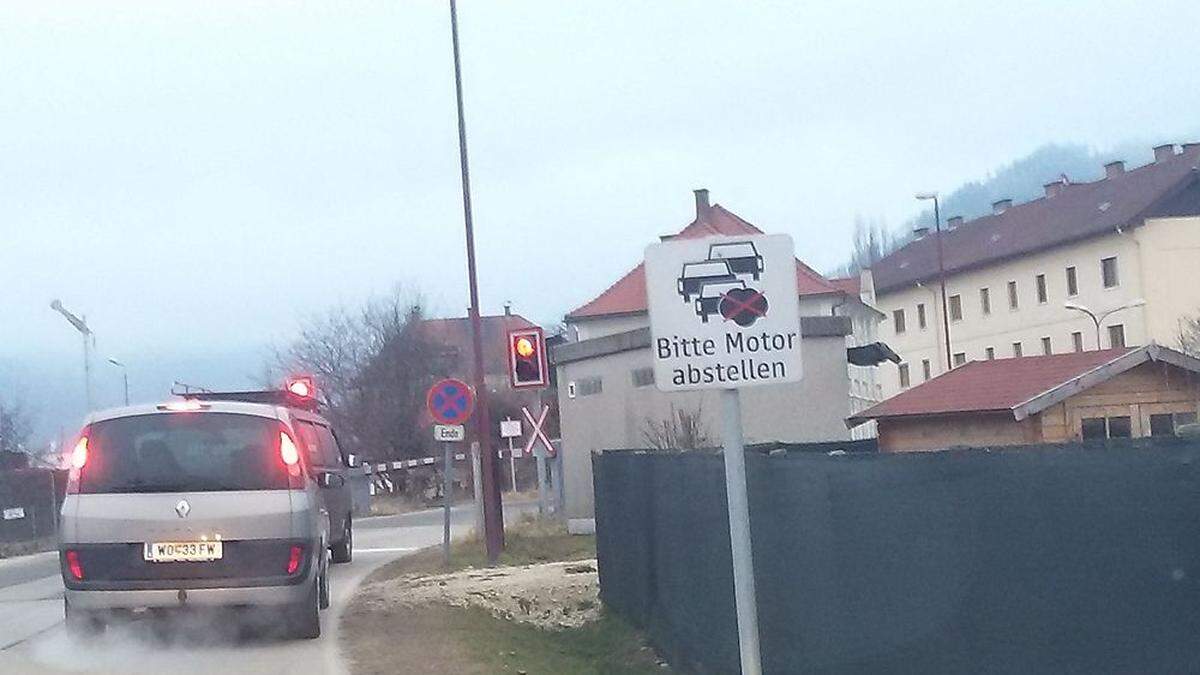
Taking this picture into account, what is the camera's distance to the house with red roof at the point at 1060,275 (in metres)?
71.6

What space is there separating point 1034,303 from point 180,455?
73.2 m

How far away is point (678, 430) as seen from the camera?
3064 centimetres

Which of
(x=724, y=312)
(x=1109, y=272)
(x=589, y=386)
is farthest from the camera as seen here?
(x=1109, y=272)

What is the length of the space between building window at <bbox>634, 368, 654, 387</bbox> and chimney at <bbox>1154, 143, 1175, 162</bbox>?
186 feet

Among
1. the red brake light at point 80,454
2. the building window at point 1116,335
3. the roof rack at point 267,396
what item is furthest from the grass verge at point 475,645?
the building window at point 1116,335

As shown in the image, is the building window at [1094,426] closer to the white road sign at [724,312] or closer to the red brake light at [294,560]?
the red brake light at [294,560]

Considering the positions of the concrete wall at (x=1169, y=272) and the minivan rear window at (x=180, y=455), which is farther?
the concrete wall at (x=1169, y=272)

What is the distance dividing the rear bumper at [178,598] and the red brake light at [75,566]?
12 cm

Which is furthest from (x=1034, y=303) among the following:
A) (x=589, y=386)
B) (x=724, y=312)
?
(x=724, y=312)

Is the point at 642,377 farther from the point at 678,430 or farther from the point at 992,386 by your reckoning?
the point at 992,386

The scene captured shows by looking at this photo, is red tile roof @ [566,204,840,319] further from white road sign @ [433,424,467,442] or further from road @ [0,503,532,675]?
road @ [0,503,532,675]

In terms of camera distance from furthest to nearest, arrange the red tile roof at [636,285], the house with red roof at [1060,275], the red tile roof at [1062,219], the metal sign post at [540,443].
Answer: the red tile roof at [1062,219], the house with red roof at [1060,275], the red tile roof at [636,285], the metal sign post at [540,443]

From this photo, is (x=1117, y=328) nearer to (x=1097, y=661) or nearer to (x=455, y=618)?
(x=455, y=618)

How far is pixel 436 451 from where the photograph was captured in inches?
2409
